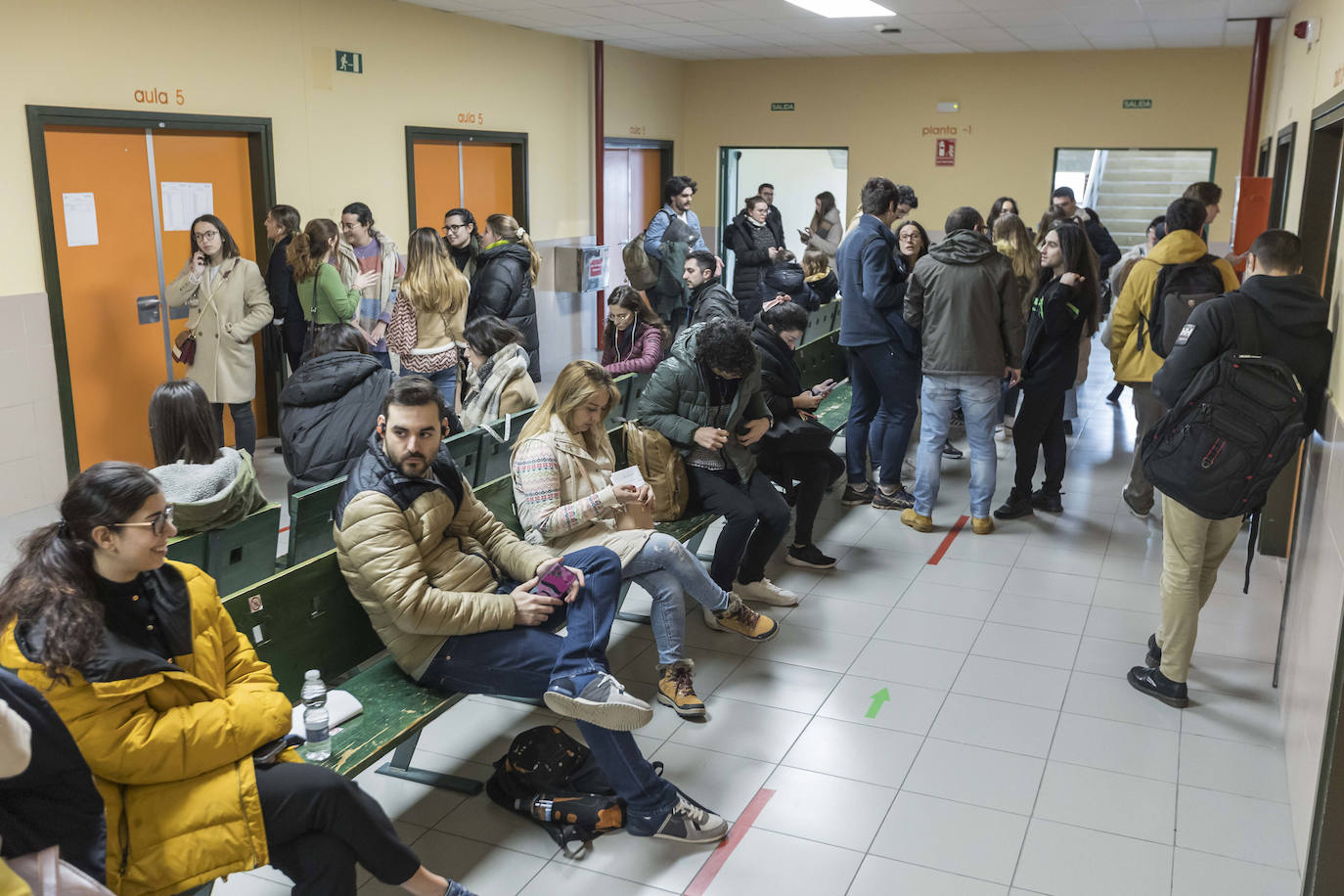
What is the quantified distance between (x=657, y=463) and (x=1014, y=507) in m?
2.67

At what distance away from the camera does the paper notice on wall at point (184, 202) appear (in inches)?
296

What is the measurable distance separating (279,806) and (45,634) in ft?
2.15

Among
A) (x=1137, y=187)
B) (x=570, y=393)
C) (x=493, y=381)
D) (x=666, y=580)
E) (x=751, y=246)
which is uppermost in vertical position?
(x=1137, y=187)

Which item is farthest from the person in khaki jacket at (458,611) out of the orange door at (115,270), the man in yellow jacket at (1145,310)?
the orange door at (115,270)

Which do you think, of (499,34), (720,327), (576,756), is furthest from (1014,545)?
(499,34)

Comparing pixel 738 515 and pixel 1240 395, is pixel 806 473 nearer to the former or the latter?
pixel 738 515

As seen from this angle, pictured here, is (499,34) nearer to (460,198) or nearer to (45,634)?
(460,198)

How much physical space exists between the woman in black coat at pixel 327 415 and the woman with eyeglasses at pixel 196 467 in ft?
Result: 1.71

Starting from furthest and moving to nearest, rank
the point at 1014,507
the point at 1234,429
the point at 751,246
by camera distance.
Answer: the point at 751,246 → the point at 1014,507 → the point at 1234,429

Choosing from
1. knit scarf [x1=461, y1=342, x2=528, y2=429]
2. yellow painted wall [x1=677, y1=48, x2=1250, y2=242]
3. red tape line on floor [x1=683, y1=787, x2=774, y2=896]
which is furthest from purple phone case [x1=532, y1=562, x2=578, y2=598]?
yellow painted wall [x1=677, y1=48, x2=1250, y2=242]

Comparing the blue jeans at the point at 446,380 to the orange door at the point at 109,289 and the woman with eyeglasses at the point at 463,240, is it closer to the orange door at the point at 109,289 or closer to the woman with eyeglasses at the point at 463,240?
the woman with eyeglasses at the point at 463,240

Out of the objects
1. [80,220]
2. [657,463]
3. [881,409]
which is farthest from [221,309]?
[881,409]

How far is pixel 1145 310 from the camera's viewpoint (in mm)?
6008

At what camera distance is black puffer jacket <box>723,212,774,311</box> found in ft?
35.5
